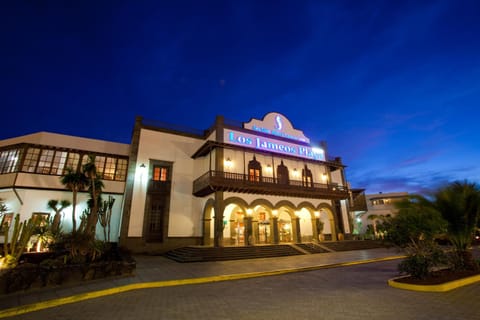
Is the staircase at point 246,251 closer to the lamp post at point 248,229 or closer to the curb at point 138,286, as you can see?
the lamp post at point 248,229

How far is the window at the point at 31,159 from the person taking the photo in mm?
16297

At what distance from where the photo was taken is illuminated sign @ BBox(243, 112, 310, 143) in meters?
20.9

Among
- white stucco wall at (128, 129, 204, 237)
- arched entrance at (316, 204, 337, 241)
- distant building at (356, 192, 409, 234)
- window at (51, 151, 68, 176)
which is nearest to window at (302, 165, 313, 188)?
arched entrance at (316, 204, 337, 241)

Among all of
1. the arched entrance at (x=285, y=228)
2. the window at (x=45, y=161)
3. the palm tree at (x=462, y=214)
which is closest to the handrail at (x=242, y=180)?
the arched entrance at (x=285, y=228)

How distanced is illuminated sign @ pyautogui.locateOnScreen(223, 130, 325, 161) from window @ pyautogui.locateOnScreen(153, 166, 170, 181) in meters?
5.55

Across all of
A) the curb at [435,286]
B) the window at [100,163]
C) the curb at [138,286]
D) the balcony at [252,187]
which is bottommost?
the curb at [138,286]

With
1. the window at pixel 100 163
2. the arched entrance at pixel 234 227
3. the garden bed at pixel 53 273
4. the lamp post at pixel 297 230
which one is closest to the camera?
the garden bed at pixel 53 273

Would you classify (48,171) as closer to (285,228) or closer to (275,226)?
(275,226)

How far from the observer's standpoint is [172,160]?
19.3 metres

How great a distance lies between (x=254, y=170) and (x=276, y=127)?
5.24 m

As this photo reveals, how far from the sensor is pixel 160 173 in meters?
18.8

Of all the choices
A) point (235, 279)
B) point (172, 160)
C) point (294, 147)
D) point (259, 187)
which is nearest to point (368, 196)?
point (294, 147)

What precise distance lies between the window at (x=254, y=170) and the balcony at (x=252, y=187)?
42 centimetres

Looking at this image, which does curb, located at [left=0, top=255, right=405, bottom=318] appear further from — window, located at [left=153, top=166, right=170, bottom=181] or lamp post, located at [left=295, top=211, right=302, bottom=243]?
window, located at [left=153, top=166, right=170, bottom=181]
